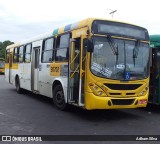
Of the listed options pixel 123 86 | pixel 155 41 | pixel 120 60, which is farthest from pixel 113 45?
pixel 155 41

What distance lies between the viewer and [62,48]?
35.6 feet

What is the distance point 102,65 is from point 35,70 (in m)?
5.40

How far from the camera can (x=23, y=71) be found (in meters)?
15.5

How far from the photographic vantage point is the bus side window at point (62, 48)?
34.5 feet

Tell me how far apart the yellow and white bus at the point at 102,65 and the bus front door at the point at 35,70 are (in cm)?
254

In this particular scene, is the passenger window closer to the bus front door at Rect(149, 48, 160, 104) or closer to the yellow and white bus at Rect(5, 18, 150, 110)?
the yellow and white bus at Rect(5, 18, 150, 110)

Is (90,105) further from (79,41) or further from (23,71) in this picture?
(23,71)

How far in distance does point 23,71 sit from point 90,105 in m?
7.43

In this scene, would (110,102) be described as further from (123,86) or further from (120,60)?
(120,60)

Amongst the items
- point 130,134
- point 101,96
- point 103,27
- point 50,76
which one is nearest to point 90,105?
point 101,96

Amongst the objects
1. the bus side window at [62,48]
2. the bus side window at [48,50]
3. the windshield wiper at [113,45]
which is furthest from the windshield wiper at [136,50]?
the bus side window at [48,50]

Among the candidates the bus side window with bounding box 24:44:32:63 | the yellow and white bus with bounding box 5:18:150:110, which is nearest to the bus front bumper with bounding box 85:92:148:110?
the yellow and white bus with bounding box 5:18:150:110

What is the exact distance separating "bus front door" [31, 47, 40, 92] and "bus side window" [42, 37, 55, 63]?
2.79 feet

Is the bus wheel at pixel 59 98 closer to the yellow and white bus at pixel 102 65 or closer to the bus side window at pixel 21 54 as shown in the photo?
the yellow and white bus at pixel 102 65
